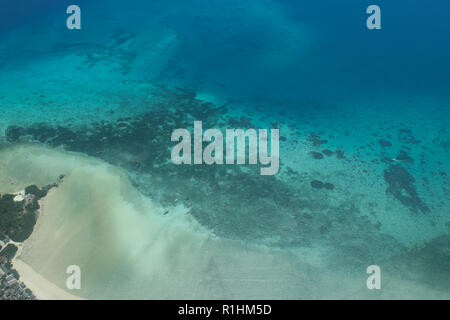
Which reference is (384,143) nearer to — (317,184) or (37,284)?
(317,184)

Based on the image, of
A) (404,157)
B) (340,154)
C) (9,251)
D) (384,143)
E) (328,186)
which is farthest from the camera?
(384,143)

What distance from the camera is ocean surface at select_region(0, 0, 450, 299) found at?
88.1 ft

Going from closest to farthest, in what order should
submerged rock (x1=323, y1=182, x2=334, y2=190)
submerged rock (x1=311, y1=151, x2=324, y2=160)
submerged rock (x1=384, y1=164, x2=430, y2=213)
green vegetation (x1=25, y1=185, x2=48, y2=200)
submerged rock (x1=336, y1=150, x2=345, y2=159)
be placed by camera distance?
green vegetation (x1=25, y1=185, x2=48, y2=200), submerged rock (x1=384, y1=164, x2=430, y2=213), submerged rock (x1=323, y1=182, x2=334, y2=190), submerged rock (x1=311, y1=151, x2=324, y2=160), submerged rock (x1=336, y1=150, x2=345, y2=159)

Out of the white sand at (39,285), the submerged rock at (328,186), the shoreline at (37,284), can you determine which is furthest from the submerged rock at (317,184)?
the white sand at (39,285)

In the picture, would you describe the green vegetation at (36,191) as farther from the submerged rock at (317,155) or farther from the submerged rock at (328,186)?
the submerged rock at (317,155)

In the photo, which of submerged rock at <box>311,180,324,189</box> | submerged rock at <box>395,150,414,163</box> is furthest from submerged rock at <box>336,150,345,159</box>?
submerged rock at <box>395,150,414,163</box>

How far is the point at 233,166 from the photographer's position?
36.6 metres

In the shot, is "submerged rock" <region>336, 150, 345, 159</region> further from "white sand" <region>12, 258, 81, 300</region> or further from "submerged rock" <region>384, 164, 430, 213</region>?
"white sand" <region>12, 258, 81, 300</region>

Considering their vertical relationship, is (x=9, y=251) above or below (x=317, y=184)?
below

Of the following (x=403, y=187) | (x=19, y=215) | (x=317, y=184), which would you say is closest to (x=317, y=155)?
(x=317, y=184)

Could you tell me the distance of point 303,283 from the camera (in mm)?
25828

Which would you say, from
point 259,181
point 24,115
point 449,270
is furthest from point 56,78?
point 449,270

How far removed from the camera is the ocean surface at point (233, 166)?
2684cm

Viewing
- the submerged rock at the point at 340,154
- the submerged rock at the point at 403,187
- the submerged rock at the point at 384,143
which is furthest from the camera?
the submerged rock at the point at 384,143
